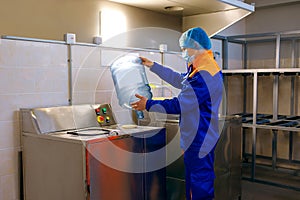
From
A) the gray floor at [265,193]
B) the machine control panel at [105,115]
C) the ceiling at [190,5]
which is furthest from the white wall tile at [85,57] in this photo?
the gray floor at [265,193]

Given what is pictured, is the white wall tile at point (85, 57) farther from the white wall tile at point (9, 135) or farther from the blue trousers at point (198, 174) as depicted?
the blue trousers at point (198, 174)

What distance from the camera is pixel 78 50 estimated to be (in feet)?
8.21

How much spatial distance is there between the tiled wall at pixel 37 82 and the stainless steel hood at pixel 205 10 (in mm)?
658

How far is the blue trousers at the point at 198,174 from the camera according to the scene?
2.14 metres

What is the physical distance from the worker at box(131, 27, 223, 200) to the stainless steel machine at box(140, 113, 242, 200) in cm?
38

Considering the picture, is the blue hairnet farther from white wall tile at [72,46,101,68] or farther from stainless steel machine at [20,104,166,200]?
white wall tile at [72,46,101,68]

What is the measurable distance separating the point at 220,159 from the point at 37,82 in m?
1.50

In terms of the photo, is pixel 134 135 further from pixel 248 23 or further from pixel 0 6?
pixel 248 23

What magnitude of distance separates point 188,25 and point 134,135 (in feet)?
5.83

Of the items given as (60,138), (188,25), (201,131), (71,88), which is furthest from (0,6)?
(188,25)

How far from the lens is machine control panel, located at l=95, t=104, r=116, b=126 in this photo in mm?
2427

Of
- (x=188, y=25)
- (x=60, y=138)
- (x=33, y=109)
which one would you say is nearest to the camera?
(x=60, y=138)

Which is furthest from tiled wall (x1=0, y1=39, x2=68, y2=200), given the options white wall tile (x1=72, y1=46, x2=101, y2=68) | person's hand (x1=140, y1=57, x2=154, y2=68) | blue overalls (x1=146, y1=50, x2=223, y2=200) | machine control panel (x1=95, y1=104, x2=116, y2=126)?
blue overalls (x1=146, y1=50, x2=223, y2=200)

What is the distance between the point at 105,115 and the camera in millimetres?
2479
